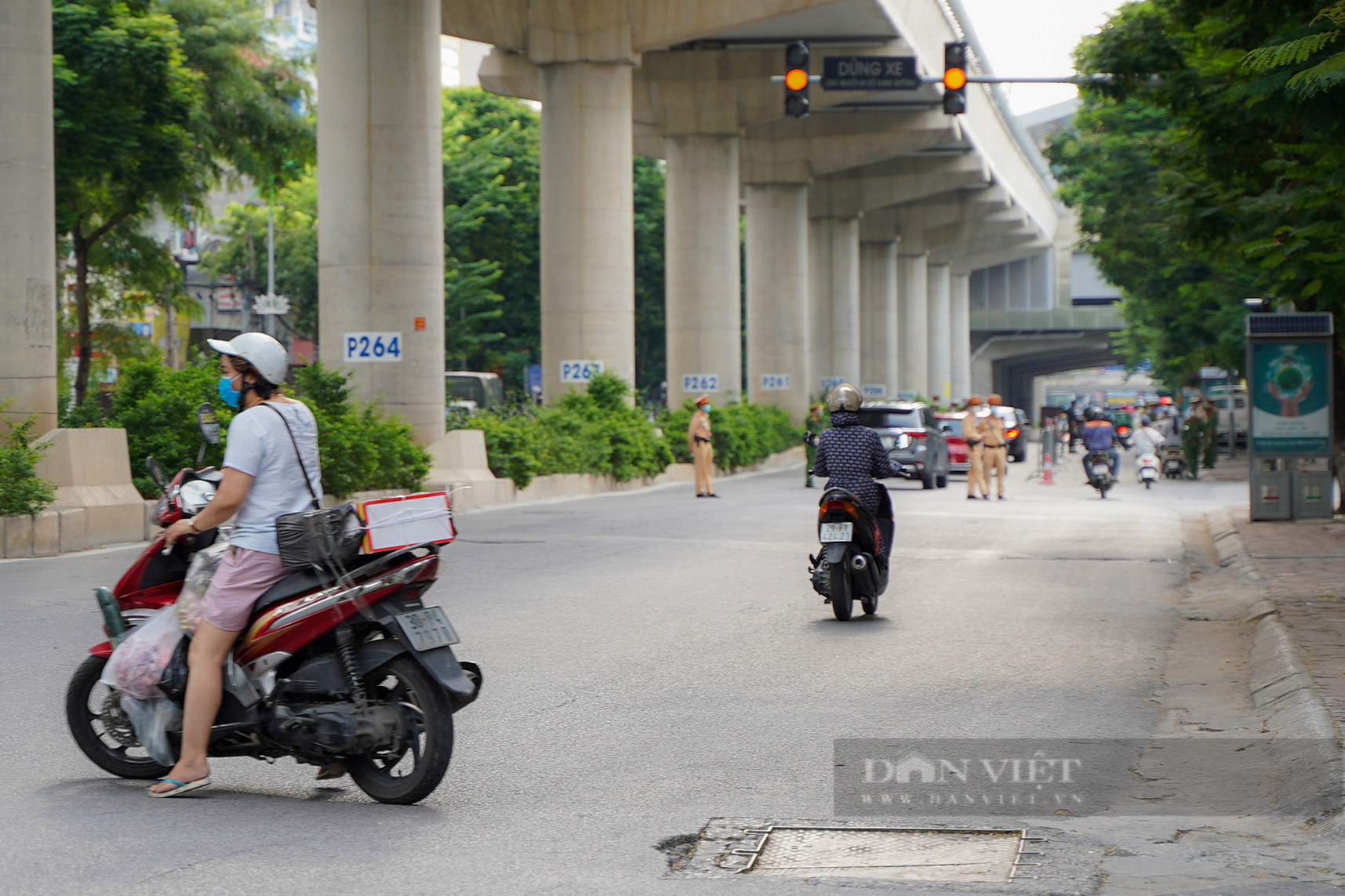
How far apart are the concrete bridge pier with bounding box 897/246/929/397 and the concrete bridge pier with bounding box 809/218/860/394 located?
52.9 ft

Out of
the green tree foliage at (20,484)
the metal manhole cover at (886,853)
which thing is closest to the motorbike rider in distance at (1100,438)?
the green tree foliage at (20,484)

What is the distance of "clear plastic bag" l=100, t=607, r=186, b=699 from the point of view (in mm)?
6203

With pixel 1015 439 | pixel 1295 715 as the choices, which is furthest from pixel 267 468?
pixel 1015 439

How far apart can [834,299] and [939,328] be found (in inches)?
1129

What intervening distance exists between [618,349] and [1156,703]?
1085 inches

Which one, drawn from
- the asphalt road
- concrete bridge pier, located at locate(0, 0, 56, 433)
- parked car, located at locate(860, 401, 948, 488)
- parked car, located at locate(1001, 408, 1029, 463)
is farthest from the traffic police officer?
parked car, located at locate(1001, 408, 1029, 463)

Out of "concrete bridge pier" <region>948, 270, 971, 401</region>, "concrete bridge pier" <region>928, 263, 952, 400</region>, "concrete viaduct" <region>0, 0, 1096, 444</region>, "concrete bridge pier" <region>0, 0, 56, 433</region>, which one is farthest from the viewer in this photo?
"concrete bridge pier" <region>948, 270, 971, 401</region>

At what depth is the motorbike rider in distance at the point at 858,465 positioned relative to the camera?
12.1 meters

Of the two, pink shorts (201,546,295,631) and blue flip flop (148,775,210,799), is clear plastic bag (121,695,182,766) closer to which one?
blue flip flop (148,775,210,799)

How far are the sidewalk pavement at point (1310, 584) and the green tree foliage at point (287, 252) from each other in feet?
142

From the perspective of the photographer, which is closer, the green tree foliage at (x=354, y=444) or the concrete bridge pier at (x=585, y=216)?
the green tree foliage at (x=354, y=444)

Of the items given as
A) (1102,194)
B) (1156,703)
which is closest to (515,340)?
(1102,194)

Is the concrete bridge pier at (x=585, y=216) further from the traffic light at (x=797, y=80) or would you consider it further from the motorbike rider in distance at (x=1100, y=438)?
the traffic light at (x=797, y=80)

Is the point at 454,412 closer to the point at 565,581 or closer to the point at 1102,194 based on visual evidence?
the point at 565,581
